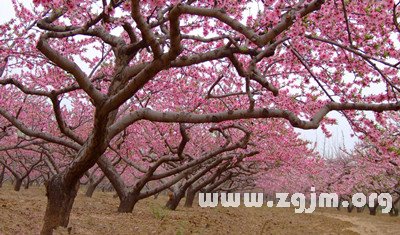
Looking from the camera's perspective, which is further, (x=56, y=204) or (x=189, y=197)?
(x=189, y=197)

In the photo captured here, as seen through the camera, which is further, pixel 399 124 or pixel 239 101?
pixel 399 124

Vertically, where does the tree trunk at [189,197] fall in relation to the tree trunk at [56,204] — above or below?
above

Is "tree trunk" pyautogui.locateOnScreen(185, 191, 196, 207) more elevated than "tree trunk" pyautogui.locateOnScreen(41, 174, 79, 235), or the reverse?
"tree trunk" pyautogui.locateOnScreen(185, 191, 196, 207)

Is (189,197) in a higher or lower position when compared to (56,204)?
higher

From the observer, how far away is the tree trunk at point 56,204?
695 centimetres

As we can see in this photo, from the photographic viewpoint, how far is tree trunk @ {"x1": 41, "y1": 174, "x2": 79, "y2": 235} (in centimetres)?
695

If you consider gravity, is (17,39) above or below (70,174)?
above

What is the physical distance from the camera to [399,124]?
766 inches

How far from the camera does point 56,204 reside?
7004 millimetres

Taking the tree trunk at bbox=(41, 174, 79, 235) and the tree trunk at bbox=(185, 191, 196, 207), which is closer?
the tree trunk at bbox=(41, 174, 79, 235)

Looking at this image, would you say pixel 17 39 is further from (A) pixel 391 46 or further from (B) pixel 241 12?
(A) pixel 391 46

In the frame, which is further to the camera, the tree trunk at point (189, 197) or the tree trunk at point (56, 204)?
the tree trunk at point (189, 197)

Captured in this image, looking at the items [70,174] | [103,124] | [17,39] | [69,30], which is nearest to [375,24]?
[103,124]

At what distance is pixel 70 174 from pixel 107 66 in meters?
5.37
